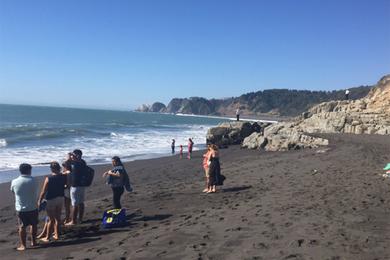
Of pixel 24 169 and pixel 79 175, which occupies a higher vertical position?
pixel 24 169

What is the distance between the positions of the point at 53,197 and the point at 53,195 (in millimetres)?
39

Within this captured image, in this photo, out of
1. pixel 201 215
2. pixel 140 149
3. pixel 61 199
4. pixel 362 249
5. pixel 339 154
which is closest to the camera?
pixel 362 249

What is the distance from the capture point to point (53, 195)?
766cm

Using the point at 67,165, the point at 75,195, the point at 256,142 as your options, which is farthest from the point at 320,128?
the point at 67,165

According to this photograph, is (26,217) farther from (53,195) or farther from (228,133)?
(228,133)

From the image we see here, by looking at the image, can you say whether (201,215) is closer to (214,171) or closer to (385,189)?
(214,171)

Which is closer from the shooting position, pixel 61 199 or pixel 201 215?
pixel 61 199

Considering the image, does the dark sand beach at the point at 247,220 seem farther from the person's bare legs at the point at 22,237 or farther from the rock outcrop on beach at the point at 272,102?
the rock outcrop on beach at the point at 272,102

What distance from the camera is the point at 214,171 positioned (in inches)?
457

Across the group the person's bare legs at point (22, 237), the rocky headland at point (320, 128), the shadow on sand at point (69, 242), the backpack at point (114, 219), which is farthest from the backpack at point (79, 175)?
the rocky headland at point (320, 128)

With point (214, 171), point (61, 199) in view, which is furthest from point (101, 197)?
point (61, 199)

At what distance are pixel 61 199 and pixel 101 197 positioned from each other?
501cm

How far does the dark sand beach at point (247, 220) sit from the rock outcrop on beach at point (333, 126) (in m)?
9.69

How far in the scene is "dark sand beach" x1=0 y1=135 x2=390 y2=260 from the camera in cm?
588
